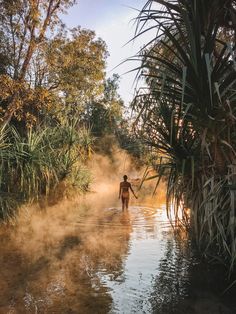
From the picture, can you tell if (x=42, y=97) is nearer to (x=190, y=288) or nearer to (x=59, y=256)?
(x=59, y=256)

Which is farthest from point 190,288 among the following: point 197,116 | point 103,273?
point 197,116

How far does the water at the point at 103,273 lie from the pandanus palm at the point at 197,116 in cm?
69

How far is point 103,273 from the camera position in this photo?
684 centimetres

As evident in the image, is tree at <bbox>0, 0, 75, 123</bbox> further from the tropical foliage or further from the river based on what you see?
the river

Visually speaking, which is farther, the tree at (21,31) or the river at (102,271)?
the tree at (21,31)

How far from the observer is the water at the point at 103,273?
17.9 feet

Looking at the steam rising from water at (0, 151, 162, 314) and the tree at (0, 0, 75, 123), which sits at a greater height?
the tree at (0, 0, 75, 123)

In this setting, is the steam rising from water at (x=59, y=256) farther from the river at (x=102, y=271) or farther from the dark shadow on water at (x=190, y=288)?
the dark shadow on water at (x=190, y=288)

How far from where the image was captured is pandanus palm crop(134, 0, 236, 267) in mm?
5668

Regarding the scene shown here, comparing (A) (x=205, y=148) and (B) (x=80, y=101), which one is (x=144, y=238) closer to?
(A) (x=205, y=148)

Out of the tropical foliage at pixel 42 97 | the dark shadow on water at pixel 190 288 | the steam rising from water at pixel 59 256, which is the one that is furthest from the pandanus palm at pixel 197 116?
the tropical foliage at pixel 42 97

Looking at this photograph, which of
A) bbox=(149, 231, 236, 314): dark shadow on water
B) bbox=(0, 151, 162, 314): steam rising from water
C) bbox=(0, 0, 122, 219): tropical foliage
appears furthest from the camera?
bbox=(0, 0, 122, 219): tropical foliage

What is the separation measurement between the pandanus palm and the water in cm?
69

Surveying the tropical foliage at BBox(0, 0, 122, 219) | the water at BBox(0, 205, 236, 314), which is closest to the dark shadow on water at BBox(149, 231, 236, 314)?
the water at BBox(0, 205, 236, 314)
